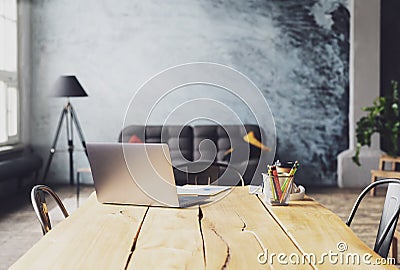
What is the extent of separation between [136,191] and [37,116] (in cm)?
612

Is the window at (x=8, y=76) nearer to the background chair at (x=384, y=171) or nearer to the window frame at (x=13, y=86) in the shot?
the window frame at (x=13, y=86)

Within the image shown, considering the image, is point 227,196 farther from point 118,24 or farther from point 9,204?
point 118,24

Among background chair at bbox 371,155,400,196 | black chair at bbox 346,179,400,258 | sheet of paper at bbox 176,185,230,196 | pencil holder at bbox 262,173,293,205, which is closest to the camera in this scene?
black chair at bbox 346,179,400,258

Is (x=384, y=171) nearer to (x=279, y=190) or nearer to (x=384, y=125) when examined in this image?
(x=384, y=125)

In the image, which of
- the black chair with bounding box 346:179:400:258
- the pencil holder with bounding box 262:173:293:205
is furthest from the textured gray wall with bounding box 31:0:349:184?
the black chair with bounding box 346:179:400:258

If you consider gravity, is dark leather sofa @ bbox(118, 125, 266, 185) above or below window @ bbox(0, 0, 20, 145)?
below

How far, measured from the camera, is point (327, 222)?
2246mm

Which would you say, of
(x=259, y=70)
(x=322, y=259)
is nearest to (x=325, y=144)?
(x=259, y=70)

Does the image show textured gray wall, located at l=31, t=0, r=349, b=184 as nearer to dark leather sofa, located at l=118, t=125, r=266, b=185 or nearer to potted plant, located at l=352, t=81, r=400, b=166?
dark leather sofa, located at l=118, t=125, r=266, b=185

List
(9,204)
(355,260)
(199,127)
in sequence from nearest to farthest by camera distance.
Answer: (355,260), (9,204), (199,127)

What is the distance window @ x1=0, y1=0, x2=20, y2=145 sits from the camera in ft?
24.4

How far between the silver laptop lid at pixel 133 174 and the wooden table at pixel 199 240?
7 centimetres

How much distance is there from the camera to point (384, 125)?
762cm

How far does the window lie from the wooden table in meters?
5.29
